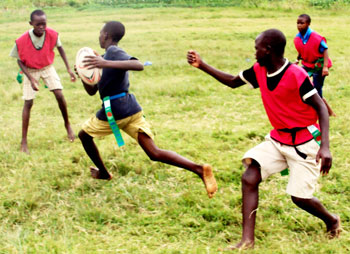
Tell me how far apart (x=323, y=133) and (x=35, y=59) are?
12.7 feet

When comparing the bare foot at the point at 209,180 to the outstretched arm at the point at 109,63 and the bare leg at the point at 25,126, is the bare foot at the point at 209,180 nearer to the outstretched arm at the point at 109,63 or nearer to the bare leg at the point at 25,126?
the outstretched arm at the point at 109,63

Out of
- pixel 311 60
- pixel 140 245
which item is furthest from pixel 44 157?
pixel 311 60

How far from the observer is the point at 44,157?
16.1 ft

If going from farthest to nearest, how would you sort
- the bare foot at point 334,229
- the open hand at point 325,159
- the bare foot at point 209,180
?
1. the bare foot at point 209,180
2. the bare foot at point 334,229
3. the open hand at point 325,159

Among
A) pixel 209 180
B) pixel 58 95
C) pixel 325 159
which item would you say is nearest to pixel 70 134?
pixel 58 95

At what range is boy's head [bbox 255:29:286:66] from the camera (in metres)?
3.02

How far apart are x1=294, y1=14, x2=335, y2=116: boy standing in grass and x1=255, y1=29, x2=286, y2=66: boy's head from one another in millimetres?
3146

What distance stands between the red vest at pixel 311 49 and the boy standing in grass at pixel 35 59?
3.42m

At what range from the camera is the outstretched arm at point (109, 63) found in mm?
3479

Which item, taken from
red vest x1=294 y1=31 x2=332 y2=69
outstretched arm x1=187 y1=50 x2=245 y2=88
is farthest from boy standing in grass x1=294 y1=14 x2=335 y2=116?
outstretched arm x1=187 y1=50 x2=245 y2=88

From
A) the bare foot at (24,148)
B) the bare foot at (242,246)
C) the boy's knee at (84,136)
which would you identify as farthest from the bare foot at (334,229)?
the bare foot at (24,148)

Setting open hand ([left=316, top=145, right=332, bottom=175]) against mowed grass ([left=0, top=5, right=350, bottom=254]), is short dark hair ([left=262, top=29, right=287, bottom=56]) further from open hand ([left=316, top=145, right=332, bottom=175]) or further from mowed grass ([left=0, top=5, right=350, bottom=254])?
mowed grass ([left=0, top=5, right=350, bottom=254])

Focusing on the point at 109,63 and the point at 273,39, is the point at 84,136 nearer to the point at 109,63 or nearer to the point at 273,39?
the point at 109,63

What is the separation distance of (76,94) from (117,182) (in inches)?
164
